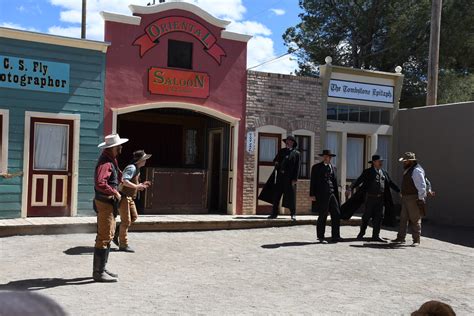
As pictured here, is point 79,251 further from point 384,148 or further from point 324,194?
point 384,148

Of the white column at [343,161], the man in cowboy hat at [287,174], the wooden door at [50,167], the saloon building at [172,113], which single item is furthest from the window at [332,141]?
the wooden door at [50,167]

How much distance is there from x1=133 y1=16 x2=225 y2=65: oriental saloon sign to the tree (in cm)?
1235

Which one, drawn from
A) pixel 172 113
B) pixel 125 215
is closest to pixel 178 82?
pixel 172 113

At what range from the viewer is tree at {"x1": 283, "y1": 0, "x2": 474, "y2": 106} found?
77.5 feet

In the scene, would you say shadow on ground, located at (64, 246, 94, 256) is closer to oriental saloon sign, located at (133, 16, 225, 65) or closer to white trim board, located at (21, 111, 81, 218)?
white trim board, located at (21, 111, 81, 218)

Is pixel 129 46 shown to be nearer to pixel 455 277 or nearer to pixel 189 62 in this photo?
pixel 189 62

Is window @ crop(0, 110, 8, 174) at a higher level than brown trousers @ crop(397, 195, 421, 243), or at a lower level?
higher

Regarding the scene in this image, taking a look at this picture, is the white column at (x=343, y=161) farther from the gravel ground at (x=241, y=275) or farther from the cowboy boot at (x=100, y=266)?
the cowboy boot at (x=100, y=266)

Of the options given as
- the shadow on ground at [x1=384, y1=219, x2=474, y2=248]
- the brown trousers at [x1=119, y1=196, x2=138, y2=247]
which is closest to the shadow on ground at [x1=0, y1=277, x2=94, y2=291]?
the brown trousers at [x1=119, y1=196, x2=138, y2=247]

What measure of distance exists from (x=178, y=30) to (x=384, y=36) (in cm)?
1433

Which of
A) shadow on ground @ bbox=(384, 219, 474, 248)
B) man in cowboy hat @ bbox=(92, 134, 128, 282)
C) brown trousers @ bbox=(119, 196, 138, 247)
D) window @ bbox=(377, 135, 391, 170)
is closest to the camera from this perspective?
man in cowboy hat @ bbox=(92, 134, 128, 282)

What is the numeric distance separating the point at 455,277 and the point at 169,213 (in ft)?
23.1

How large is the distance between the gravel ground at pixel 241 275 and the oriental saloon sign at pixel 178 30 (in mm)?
4486

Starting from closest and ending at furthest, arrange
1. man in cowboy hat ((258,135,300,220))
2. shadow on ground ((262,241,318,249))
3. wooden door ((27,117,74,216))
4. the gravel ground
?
the gravel ground → shadow on ground ((262,241,318,249)) → wooden door ((27,117,74,216)) → man in cowboy hat ((258,135,300,220))
